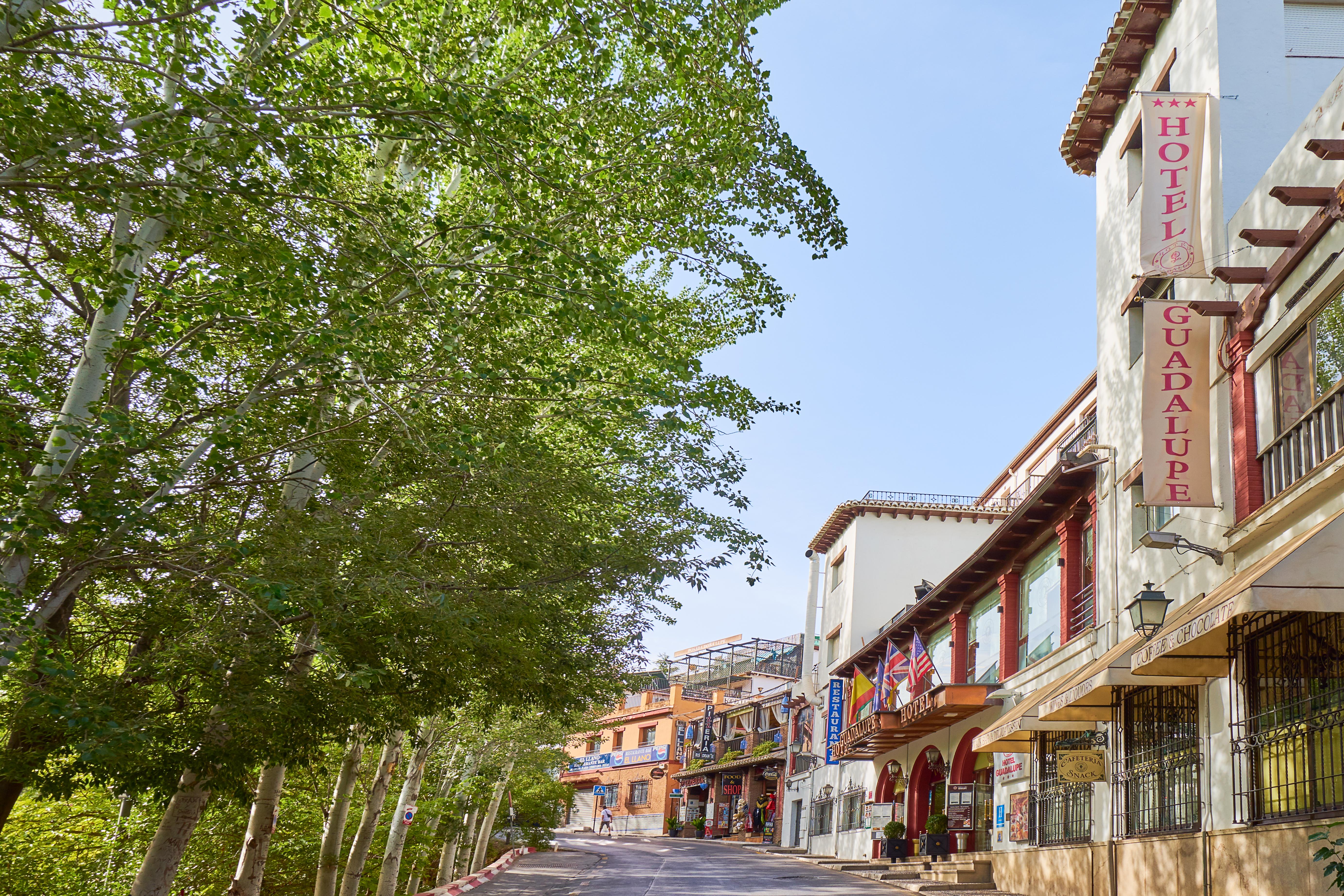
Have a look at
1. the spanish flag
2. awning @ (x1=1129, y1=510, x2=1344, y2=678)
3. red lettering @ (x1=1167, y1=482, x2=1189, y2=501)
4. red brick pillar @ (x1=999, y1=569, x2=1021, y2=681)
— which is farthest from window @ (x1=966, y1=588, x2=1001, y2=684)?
awning @ (x1=1129, y1=510, x2=1344, y2=678)

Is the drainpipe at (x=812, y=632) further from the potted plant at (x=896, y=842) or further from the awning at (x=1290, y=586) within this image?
the awning at (x=1290, y=586)

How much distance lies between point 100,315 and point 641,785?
67.2 m

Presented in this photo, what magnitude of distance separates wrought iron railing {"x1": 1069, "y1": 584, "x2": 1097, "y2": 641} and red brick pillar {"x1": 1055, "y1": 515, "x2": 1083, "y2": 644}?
4 centimetres

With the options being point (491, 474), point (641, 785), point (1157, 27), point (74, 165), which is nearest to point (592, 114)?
point (491, 474)

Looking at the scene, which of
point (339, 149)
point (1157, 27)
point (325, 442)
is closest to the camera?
point (325, 442)

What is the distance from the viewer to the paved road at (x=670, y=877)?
19.6m

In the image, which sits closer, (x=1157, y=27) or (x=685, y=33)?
(x=685, y=33)

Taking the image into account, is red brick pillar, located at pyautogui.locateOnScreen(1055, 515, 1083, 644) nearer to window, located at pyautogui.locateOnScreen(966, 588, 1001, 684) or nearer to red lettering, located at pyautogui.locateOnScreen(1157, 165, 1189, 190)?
window, located at pyautogui.locateOnScreen(966, 588, 1001, 684)

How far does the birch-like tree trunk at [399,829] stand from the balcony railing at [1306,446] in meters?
13.5

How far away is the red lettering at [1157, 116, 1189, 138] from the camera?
13648 millimetres

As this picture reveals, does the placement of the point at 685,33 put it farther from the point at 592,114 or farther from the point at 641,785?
the point at 641,785

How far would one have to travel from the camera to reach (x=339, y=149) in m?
10.8

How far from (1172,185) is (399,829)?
16.3m

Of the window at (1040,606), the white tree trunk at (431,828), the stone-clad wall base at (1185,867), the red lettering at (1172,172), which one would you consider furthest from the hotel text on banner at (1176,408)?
the white tree trunk at (431,828)
